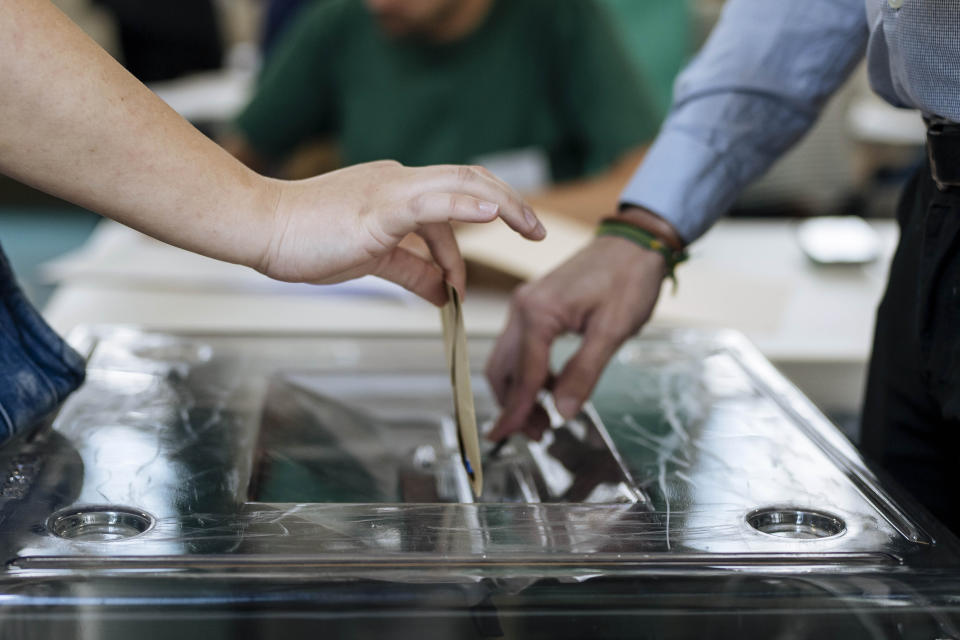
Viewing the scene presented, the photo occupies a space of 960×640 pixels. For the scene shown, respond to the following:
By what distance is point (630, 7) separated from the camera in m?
3.07

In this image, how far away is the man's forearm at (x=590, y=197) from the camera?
180 centimetres

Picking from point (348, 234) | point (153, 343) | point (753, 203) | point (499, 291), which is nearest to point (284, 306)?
point (499, 291)

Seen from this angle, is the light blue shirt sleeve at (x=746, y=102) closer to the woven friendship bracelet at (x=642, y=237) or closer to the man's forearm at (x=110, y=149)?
the woven friendship bracelet at (x=642, y=237)

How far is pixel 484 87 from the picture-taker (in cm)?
203

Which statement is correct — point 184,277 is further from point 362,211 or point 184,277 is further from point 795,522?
point 795,522

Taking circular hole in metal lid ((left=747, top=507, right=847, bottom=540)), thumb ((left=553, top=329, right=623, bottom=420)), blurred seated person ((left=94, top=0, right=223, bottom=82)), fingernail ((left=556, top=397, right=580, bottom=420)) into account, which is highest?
blurred seated person ((left=94, top=0, right=223, bottom=82))

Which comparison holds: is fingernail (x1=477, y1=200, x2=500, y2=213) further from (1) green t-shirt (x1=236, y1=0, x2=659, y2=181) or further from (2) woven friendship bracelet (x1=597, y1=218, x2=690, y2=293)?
(1) green t-shirt (x1=236, y1=0, x2=659, y2=181)

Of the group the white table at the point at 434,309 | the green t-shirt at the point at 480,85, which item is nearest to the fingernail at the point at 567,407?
the white table at the point at 434,309

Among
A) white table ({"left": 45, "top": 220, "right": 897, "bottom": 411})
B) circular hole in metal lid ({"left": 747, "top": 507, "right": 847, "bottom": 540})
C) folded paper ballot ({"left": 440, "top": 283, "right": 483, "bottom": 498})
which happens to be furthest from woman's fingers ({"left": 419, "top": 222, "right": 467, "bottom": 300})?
white table ({"left": 45, "top": 220, "right": 897, "bottom": 411})

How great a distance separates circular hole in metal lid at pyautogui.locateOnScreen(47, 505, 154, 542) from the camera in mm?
520

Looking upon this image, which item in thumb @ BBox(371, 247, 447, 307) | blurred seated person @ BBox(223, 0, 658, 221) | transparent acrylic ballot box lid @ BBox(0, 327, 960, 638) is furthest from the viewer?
blurred seated person @ BBox(223, 0, 658, 221)

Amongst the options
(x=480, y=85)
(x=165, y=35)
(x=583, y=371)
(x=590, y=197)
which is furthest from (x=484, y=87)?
(x=165, y=35)

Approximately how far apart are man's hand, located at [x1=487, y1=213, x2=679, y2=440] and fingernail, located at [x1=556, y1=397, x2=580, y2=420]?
0.02 meters

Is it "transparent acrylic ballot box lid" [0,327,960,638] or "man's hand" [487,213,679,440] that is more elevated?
"man's hand" [487,213,679,440]
